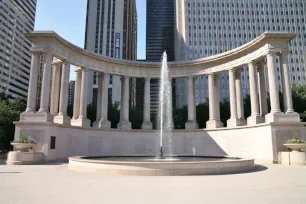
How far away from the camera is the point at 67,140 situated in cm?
3675

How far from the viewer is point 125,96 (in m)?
46.0

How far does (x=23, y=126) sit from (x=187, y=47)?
132m

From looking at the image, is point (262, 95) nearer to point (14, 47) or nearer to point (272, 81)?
point (272, 81)

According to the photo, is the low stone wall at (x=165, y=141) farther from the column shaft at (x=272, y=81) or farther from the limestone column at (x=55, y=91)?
the limestone column at (x=55, y=91)

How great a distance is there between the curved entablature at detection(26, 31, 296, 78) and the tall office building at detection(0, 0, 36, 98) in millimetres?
111292

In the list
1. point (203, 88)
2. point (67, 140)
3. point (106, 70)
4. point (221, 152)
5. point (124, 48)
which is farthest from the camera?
point (124, 48)

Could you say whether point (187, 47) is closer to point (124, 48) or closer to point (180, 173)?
point (124, 48)

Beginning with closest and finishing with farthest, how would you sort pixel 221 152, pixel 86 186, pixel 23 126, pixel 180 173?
1. pixel 86 186
2. pixel 180 173
3. pixel 23 126
4. pixel 221 152

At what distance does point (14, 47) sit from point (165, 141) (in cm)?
14402

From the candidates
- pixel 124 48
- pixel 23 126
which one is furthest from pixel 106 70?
pixel 124 48

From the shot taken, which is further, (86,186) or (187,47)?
(187,47)

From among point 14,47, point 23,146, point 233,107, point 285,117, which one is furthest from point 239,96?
point 14,47

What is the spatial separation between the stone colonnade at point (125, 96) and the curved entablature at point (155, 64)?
105cm

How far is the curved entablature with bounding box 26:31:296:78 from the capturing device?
115 ft
